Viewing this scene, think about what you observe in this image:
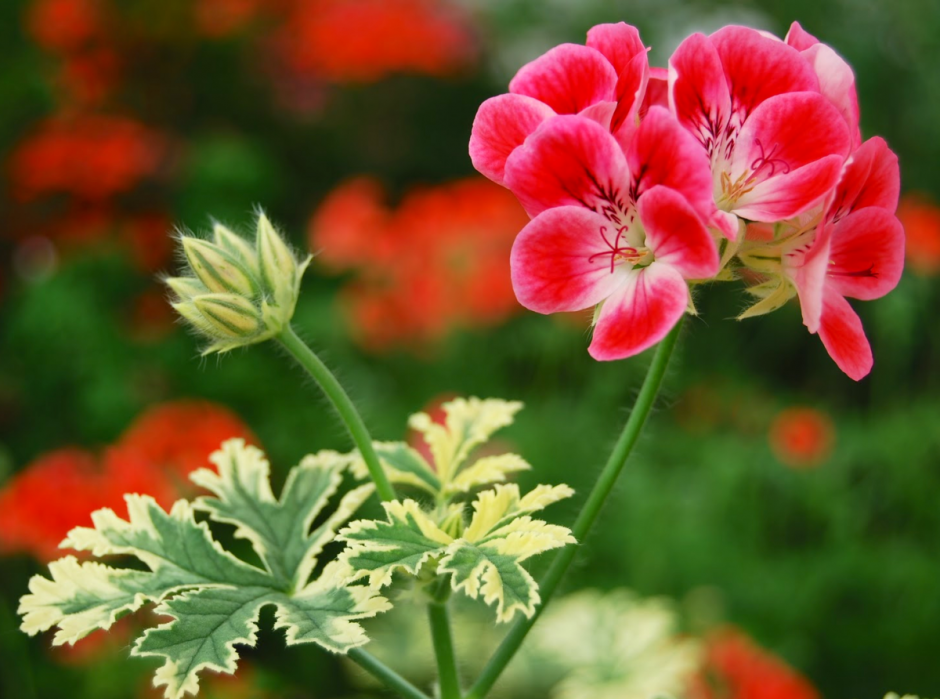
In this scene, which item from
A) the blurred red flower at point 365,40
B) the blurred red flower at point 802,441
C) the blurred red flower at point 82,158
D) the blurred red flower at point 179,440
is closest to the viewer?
the blurred red flower at point 179,440

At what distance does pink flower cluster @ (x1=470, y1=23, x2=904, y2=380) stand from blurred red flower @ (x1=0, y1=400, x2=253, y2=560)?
4.14 ft

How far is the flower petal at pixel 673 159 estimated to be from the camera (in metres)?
0.64

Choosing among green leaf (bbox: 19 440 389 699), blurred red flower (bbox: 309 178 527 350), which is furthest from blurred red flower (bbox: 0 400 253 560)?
green leaf (bbox: 19 440 389 699)

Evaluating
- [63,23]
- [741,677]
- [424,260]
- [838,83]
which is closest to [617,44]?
[838,83]

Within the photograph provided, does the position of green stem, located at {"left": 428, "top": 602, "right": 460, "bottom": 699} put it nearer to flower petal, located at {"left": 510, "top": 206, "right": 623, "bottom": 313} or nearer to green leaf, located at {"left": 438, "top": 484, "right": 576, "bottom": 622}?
green leaf, located at {"left": 438, "top": 484, "right": 576, "bottom": 622}

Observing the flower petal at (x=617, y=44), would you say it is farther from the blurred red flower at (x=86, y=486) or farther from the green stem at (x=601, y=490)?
the blurred red flower at (x=86, y=486)

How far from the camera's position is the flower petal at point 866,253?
74cm

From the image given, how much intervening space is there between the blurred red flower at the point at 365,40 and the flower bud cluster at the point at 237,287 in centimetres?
292

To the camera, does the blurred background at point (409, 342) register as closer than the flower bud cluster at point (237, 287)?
No

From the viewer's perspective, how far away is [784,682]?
1.71 m

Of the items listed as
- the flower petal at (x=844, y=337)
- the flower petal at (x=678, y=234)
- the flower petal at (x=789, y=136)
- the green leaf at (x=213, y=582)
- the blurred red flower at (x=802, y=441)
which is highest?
the flower petal at (x=789, y=136)

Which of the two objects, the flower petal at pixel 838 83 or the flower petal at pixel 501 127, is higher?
the flower petal at pixel 838 83

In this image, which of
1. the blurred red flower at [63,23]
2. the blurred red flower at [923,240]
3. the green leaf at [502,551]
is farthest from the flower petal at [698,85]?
the blurred red flower at [63,23]

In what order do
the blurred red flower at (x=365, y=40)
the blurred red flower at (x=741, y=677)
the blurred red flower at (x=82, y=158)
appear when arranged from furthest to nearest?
the blurred red flower at (x=365, y=40)
the blurred red flower at (x=82, y=158)
the blurred red flower at (x=741, y=677)
